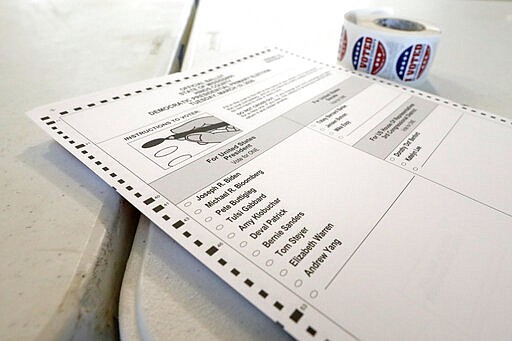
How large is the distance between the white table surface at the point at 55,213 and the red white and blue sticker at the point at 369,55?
261 millimetres

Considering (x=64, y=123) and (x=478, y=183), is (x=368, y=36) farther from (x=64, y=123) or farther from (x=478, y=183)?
(x=64, y=123)

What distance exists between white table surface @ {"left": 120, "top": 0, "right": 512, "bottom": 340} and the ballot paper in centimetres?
1

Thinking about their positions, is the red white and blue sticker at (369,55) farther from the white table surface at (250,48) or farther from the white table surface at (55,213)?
the white table surface at (55,213)

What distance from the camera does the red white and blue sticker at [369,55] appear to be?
425mm

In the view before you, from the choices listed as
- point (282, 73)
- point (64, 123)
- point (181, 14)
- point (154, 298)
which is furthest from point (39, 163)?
point (181, 14)

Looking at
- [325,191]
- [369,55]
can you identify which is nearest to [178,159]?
[325,191]

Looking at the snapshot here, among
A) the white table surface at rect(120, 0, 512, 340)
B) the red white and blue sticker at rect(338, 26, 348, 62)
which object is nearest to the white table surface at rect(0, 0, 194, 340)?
the white table surface at rect(120, 0, 512, 340)

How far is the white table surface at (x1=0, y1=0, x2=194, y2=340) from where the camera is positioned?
19 centimetres

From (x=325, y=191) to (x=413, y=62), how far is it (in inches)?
10.5

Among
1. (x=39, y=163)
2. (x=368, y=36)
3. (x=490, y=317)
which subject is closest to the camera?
(x=490, y=317)

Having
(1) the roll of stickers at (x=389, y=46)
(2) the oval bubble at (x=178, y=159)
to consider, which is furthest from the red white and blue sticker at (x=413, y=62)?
(2) the oval bubble at (x=178, y=159)

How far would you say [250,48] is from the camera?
53 cm

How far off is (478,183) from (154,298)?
0.84 ft

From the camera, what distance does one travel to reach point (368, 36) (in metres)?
0.42
